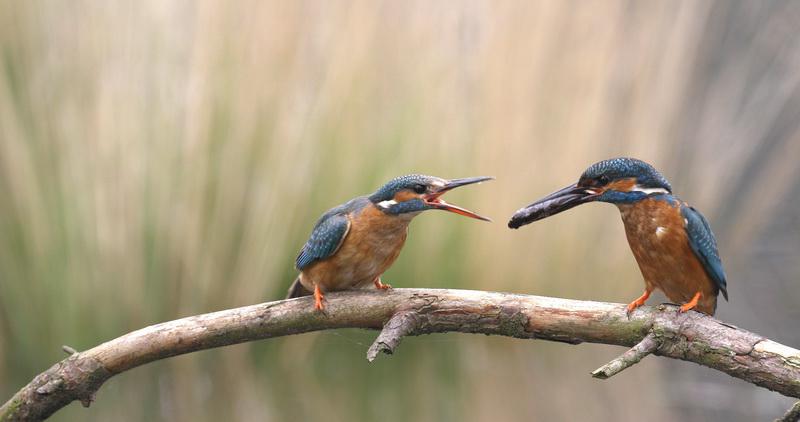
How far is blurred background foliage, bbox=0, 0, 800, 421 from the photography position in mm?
2355

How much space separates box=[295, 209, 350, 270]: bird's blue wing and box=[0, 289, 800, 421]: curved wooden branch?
7cm

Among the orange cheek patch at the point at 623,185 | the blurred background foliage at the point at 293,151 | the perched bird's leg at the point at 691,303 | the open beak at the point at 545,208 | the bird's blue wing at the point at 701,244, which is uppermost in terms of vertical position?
the orange cheek patch at the point at 623,185

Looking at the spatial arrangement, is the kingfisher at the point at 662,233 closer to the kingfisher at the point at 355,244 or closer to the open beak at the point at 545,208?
the open beak at the point at 545,208

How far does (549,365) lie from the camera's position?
7.67ft

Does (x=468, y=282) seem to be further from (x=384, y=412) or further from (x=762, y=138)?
(x=762, y=138)

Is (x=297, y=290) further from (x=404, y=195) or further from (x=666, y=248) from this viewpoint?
(x=666, y=248)

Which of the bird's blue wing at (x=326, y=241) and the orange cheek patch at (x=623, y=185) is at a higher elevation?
the orange cheek patch at (x=623, y=185)

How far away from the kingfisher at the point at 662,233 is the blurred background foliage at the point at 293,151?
39.0 inches

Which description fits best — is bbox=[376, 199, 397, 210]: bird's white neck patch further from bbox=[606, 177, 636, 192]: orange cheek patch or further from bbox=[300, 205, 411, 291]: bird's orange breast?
bbox=[606, 177, 636, 192]: orange cheek patch

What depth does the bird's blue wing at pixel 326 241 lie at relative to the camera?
1439 millimetres

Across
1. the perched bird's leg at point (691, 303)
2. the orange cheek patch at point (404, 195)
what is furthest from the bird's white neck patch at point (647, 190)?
the orange cheek patch at point (404, 195)

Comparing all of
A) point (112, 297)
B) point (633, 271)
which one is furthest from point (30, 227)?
point (633, 271)

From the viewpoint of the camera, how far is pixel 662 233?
127 centimetres

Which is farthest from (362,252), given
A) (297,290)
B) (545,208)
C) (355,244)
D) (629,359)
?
(629,359)
